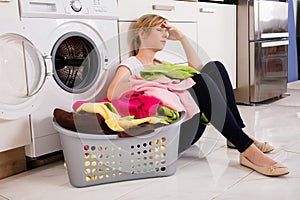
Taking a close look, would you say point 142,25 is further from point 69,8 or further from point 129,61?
point 69,8

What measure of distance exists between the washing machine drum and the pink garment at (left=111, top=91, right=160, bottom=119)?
32 centimetres

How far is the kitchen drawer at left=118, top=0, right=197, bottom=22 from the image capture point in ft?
6.40

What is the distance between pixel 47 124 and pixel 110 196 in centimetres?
50

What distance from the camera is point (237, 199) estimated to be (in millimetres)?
1262

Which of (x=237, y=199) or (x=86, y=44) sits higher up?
(x=86, y=44)

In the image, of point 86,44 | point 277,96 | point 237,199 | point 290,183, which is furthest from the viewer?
point 277,96

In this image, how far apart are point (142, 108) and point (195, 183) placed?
367mm

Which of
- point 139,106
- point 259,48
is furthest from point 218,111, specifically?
point 259,48

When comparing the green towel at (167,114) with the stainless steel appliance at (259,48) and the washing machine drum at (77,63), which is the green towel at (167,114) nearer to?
the washing machine drum at (77,63)

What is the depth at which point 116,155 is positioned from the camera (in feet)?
4.58

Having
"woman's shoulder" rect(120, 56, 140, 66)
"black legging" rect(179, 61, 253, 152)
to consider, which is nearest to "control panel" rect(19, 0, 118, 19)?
"woman's shoulder" rect(120, 56, 140, 66)

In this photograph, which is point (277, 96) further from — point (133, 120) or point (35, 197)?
point (35, 197)

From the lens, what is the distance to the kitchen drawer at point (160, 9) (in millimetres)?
1952

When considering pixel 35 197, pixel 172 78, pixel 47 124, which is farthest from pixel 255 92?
pixel 35 197
